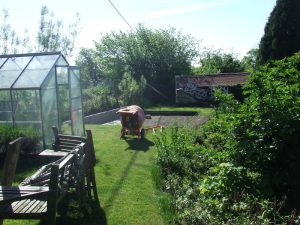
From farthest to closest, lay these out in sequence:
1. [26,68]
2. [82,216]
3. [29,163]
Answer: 1. [26,68]
2. [29,163]
3. [82,216]

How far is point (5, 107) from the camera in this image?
11.0 metres

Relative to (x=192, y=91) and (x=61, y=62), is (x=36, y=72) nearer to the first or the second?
(x=61, y=62)

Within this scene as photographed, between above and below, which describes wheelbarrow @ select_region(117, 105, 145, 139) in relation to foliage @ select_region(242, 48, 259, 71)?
below

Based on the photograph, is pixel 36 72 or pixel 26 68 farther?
pixel 26 68

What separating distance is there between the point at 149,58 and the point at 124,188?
79.9 feet

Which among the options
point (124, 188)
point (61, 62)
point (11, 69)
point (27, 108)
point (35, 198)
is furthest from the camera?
point (61, 62)

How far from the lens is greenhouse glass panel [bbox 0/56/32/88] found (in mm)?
10995

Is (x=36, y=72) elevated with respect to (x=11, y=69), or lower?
lower

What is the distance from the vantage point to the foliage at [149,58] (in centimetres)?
3052

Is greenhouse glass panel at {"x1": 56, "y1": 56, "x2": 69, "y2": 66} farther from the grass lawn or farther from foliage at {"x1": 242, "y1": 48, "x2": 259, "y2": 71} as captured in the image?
foliage at {"x1": 242, "y1": 48, "x2": 259, "y2": 71}

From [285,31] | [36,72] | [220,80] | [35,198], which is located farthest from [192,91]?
[35,198]

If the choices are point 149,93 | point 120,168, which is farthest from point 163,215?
point 149,93

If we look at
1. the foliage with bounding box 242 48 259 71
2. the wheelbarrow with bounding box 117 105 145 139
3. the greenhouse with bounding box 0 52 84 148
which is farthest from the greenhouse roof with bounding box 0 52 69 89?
the foliage with bounding box 242 48 259 71

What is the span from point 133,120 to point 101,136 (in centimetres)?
179
